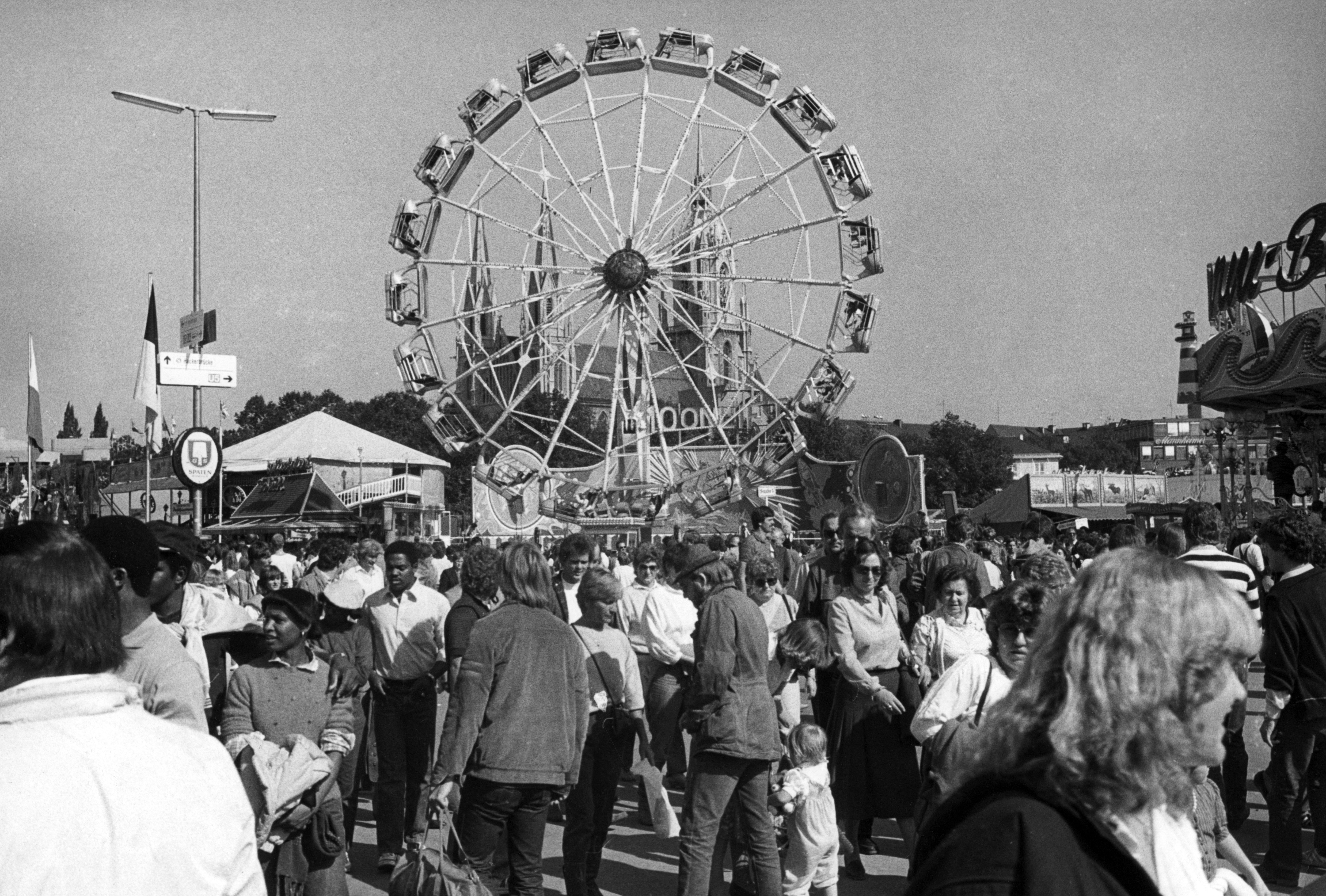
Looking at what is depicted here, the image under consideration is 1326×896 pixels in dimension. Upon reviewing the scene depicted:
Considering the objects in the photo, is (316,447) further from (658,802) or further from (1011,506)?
(658,802)

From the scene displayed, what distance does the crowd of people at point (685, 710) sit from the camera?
1973 millimetres

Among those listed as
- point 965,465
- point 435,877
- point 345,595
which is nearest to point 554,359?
point 345,595

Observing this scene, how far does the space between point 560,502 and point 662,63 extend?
1040cm

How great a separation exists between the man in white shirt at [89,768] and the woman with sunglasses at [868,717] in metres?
5.05

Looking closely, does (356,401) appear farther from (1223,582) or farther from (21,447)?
(1223,582)

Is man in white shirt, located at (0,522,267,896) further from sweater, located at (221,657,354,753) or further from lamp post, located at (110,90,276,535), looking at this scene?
lamp post, located at (110,90,276,535)

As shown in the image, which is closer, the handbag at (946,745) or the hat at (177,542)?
the handbag at (946,745)

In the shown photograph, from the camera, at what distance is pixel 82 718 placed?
213cm

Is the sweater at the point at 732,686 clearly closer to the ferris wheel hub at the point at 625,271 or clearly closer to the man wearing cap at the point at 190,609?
the man wearing cap at the point at 190,609

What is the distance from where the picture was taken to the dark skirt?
23.3 feet

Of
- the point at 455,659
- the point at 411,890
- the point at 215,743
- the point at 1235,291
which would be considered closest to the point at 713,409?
the point at 1235,291

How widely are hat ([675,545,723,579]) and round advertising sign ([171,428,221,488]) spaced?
22.7 ft

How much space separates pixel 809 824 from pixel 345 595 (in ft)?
10.8

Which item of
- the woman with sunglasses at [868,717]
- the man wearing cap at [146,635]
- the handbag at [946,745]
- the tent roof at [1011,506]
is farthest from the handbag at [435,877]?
the tent roof at [1011,506]
